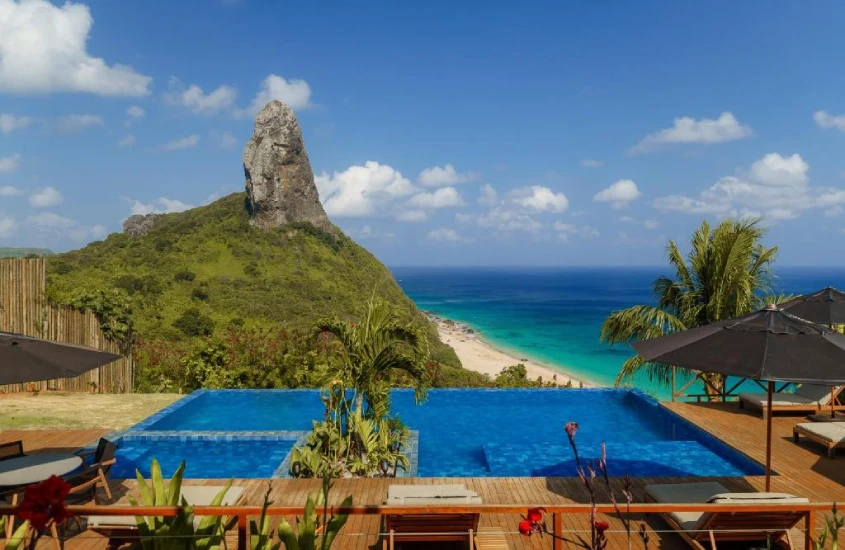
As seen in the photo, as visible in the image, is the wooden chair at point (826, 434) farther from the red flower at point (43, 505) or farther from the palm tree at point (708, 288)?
the red flower at point (43, 505)

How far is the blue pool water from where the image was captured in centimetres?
875

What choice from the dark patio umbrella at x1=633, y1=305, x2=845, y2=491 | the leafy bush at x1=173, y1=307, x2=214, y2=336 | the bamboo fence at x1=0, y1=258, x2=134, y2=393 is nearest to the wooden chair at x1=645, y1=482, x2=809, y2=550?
the dark patio umbrella at x1=633, y1=305, x2=845, y2=491

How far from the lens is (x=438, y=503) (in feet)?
A: 15.1

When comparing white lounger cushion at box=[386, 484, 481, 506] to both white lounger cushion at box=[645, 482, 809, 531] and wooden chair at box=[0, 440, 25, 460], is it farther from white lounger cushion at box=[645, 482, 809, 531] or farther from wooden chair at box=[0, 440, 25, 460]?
wooden chair at box=[0, 440, 25, 460]

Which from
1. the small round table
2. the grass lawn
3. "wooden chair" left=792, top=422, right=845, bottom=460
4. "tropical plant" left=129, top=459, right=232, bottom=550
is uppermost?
"tropical plant" left=129, top=459, right=232, bottom=550

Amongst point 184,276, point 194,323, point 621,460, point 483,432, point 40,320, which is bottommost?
point 483,432

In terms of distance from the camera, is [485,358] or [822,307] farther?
[485,358]

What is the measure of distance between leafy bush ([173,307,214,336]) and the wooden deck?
87.2ft

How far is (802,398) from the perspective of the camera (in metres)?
10.2

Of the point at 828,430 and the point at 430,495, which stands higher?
the point at 430,495

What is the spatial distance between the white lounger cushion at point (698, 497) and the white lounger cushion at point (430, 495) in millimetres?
1951

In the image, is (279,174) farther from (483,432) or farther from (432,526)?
(432,526)

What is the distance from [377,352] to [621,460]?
436cm

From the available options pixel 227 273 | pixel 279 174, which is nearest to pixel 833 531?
pixel 227 273
